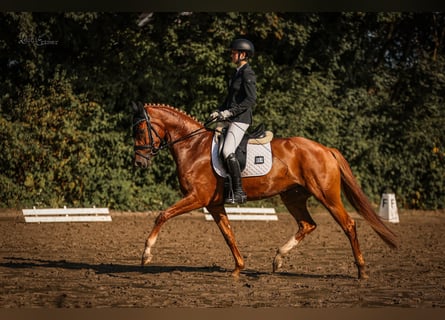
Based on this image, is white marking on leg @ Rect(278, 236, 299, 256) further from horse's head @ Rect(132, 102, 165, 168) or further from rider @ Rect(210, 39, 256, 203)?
horse's head @ Rect(132, 102, 165, 168)

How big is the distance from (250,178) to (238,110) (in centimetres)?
86

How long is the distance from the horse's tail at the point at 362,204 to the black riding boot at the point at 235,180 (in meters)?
1.33

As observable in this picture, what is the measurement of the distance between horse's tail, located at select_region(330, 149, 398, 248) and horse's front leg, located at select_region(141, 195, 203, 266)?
6.23 feet

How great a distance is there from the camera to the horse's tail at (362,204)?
8.50 metres

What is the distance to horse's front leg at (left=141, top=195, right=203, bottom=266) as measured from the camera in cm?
782

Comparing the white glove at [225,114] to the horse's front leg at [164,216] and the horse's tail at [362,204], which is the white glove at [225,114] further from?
the horse's tail at [362,204]

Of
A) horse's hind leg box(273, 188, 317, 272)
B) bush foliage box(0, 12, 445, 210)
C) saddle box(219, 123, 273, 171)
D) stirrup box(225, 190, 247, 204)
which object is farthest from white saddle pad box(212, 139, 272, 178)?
bush foliage box(0, 12, 445, 210)

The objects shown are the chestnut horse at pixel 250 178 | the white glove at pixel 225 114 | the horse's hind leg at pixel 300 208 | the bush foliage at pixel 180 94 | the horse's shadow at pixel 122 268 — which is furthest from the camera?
the bush foliage at pixel 180 94

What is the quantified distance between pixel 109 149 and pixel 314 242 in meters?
Answer: 7.07

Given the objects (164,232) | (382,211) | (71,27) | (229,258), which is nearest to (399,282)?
(229,258)

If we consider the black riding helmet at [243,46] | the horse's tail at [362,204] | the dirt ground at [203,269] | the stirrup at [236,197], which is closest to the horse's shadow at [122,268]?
the dirt ground at [203,269]

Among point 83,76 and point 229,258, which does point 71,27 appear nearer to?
point 83,76

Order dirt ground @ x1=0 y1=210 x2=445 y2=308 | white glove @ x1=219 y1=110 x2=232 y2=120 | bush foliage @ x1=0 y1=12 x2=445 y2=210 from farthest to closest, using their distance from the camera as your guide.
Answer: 1. bush foliage @ x1=0 y1=12 x2=445 y2=210
2. white glove @ x1=219 y1=110 x2=232 y2=120
3. dirt ground @ x1=0 y1=210 x2=445 y2=308

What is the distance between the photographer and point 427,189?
790 inches
